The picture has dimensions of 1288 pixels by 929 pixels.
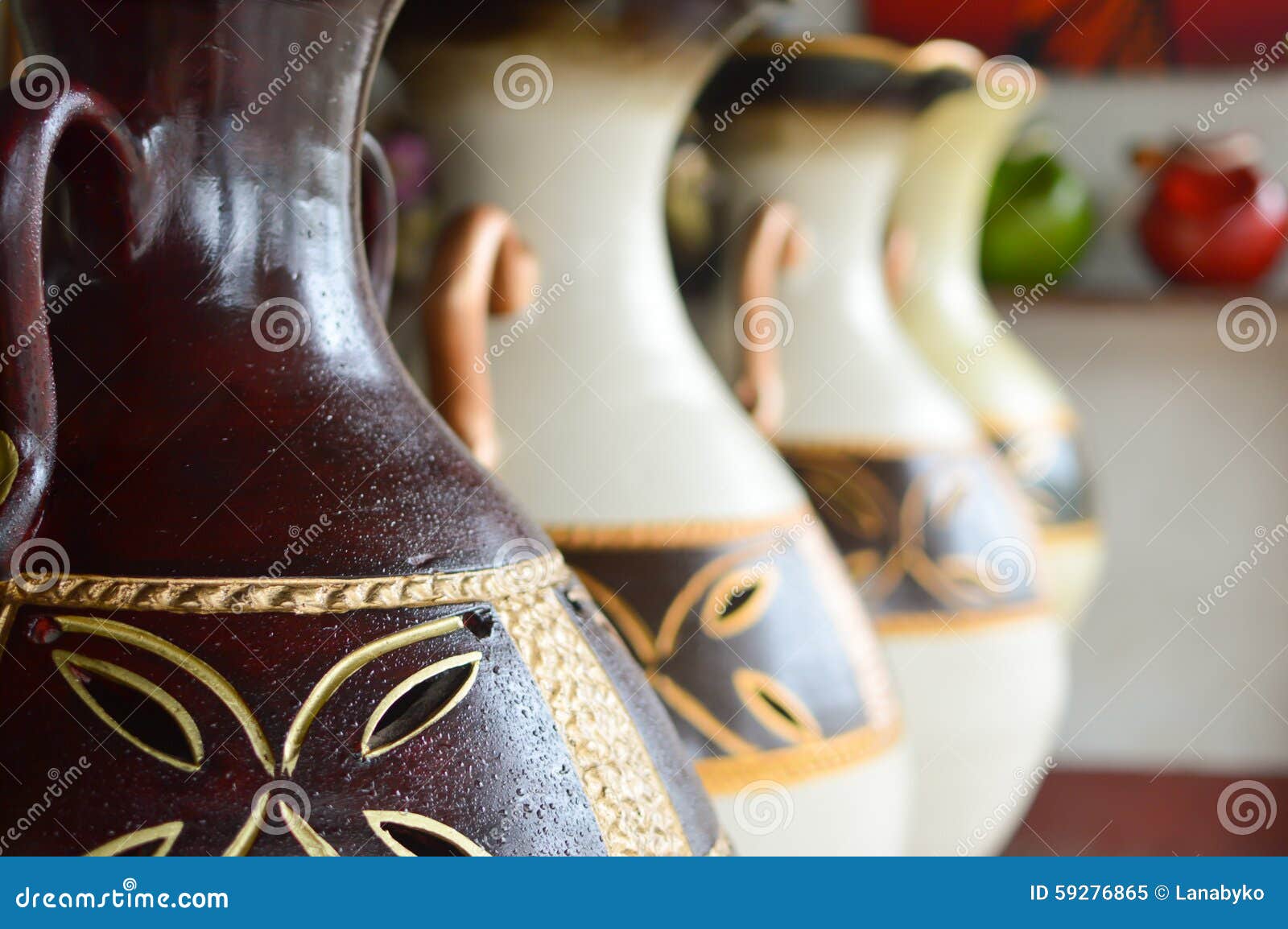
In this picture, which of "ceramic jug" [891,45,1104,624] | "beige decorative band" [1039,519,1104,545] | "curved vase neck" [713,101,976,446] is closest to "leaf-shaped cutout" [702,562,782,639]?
"curved vase neck" [713,101,976,446]

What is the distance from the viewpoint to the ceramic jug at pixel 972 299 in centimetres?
97

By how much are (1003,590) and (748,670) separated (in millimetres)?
312

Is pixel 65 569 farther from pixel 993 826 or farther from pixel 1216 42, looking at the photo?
pixel 1216 42

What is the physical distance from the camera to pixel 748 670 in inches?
22.5

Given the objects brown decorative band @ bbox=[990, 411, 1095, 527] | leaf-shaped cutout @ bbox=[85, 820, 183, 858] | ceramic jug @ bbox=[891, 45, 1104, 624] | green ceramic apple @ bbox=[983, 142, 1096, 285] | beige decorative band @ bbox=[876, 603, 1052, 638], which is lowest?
leaf-shaped cutout @ bbox=[85, 820, 183, 858]

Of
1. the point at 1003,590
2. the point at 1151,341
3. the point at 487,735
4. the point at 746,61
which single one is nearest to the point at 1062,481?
the point at 1003,590

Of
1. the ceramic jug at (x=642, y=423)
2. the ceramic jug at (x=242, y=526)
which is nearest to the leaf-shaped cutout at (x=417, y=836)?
the ceramic jug at (x=242, y=526)

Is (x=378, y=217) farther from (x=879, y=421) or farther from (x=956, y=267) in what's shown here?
(x=956, y=267)

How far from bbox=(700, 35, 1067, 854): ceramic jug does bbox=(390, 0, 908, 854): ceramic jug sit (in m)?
0.18

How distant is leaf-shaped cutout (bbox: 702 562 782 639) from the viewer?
560mm

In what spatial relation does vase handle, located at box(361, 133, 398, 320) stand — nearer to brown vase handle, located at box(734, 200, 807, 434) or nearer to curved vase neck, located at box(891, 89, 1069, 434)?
brown vase handle, located at box(734, 200, 807, 434)

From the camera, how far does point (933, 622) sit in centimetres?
80

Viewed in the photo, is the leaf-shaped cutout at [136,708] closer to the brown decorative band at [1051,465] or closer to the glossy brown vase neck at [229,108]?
the glossy brown vase neck at [229,108]

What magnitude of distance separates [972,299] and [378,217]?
0.65 metres
